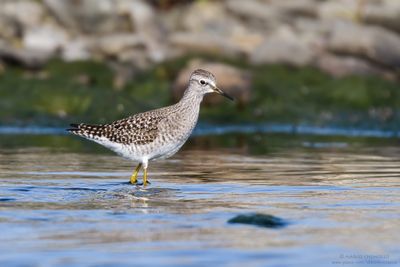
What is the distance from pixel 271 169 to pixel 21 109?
1018 centimetres

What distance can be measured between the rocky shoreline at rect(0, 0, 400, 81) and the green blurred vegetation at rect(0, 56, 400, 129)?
0.75m

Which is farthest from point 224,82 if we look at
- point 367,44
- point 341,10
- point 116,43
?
point 341,10

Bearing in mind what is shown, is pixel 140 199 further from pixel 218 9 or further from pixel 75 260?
pixel 218 9

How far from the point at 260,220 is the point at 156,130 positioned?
464 centimetres

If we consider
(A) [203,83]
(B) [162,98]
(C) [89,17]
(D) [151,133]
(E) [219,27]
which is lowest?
(D) [151,133]

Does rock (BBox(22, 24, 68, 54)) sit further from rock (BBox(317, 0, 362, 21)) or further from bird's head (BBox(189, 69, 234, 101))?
bird's head (BBox(189, 69, 234, 101))

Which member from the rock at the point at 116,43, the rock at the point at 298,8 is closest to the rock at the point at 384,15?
the rock at the point at 298,8

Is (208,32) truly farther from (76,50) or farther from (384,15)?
(384,15)

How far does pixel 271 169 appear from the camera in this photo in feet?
57.4

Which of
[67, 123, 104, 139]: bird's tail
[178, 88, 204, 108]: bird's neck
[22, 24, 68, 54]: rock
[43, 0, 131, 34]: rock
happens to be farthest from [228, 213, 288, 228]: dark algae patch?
[43, 0, 131, 34]: rock

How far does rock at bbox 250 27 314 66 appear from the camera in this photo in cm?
2914

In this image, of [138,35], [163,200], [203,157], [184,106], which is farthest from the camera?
[138,35]

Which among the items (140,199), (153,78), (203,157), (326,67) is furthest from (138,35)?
(140,199)

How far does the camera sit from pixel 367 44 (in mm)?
29812
